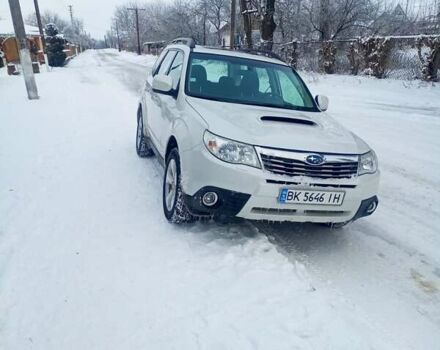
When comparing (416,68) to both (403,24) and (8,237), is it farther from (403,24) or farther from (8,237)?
(8,237)

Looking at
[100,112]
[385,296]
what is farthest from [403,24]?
[385,296]

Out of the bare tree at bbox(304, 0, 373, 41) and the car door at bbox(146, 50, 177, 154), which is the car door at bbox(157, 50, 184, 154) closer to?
the car door at bbox(146, 50, 177, 154)

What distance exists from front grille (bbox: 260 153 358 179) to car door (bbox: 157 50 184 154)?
4.13 feet

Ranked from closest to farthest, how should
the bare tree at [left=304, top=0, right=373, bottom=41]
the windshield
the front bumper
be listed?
the front bumper → the windshield → the bare tree at [left=304, top=0, right=373, bottom=41]

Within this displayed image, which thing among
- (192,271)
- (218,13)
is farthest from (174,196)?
(218,13)

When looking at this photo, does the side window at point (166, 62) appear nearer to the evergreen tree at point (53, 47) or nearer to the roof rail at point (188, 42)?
the roof rail at point (188, 42)

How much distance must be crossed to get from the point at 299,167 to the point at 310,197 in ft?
0.88

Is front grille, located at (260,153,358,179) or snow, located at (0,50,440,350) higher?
front grille, located at (260,153,358,179)

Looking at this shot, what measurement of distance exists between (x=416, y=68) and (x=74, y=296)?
14601 mm

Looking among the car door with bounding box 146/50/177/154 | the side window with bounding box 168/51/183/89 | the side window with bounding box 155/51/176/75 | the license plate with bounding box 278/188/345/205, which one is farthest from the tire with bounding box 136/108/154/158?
the license plate with bounding box 278/188/345/205

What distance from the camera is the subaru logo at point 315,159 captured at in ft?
9.85

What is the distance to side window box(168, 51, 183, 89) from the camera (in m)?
4.30

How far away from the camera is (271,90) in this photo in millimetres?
4414

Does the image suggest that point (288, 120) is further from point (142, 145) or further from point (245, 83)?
point (142, 145)
